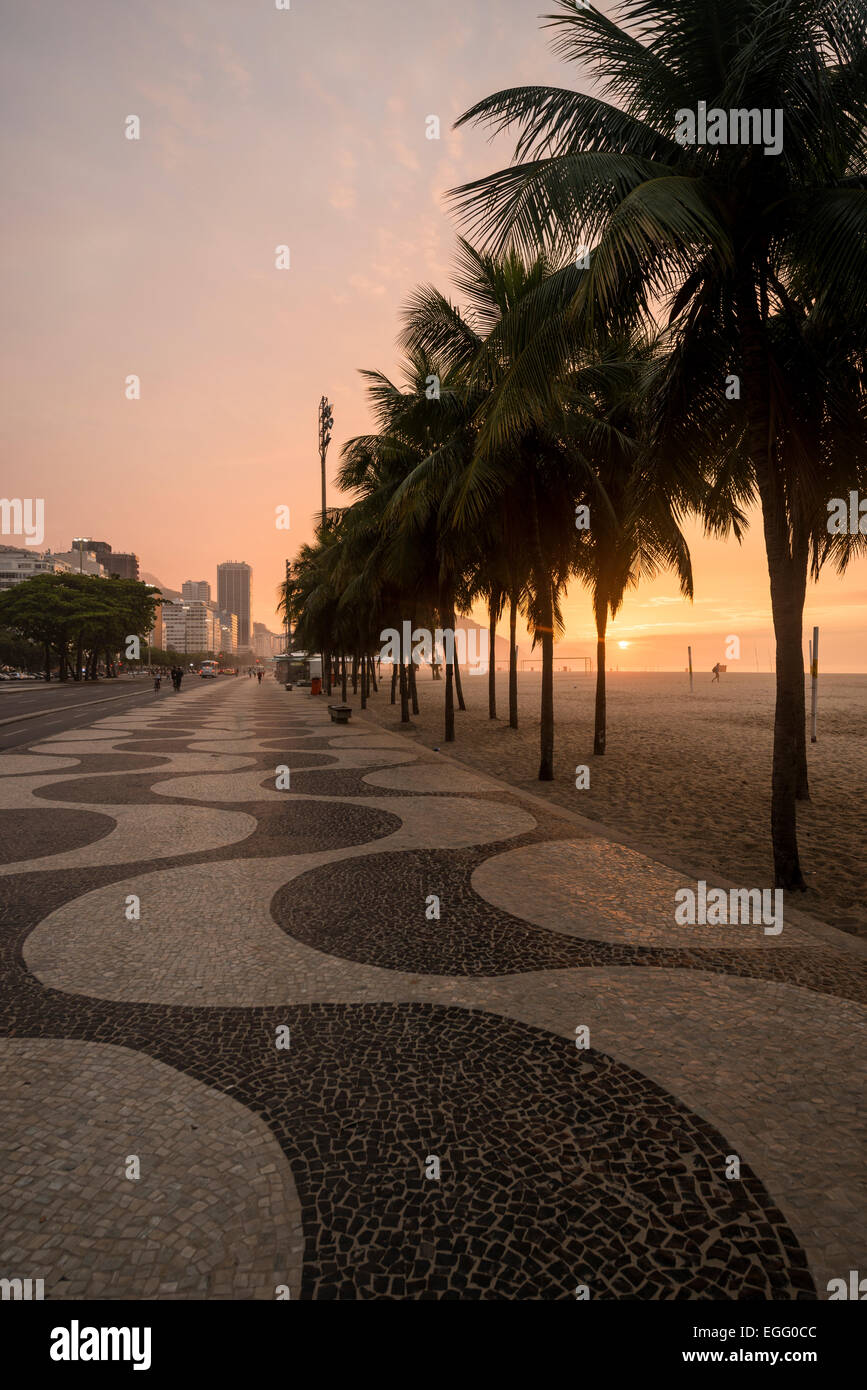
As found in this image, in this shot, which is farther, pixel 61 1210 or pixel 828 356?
pixel 828 356

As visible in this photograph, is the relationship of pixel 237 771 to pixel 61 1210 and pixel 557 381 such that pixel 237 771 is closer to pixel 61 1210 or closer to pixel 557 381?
pixel 557 381

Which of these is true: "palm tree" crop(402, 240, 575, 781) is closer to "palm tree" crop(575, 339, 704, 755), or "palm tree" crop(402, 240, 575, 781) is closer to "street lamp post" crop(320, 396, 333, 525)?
"palm tree" crop(575, 339, 704, 755)

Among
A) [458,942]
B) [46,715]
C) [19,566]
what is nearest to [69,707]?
[46,715]

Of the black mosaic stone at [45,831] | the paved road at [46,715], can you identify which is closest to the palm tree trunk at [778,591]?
the black mosaic stone at [45,831]

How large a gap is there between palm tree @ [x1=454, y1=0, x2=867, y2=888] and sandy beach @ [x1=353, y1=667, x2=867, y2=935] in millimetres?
1047

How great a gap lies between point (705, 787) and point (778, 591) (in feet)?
19.4

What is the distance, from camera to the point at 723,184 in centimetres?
620

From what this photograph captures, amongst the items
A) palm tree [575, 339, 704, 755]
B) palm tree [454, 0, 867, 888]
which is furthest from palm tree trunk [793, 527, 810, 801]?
palm tree [454, 0, 867, 888]

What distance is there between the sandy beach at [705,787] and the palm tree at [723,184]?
3.43ft

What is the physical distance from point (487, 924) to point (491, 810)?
474 cm

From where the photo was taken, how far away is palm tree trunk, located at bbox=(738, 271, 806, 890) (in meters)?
6.59

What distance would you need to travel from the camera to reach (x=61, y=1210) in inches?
100
